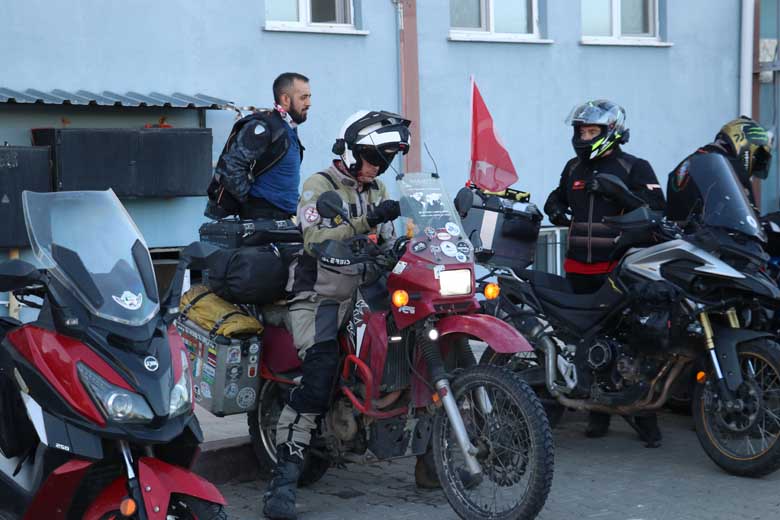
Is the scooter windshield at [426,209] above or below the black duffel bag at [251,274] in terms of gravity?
above

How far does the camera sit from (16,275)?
426cm

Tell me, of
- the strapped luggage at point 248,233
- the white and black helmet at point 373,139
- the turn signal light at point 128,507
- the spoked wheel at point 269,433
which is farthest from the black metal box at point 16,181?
the turn signal light at point 128,507

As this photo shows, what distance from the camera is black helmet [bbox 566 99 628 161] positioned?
7.45 metres

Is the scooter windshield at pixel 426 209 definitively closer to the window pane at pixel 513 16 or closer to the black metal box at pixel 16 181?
the black metal box at pixel 16 181

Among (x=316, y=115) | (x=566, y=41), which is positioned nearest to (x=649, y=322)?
(x=316, y=115)

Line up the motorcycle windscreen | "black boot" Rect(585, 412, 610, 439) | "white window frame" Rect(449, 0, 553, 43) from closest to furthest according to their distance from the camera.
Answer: the motorcycle windscreen → "black boot" Rect(585, 412, 610, 439) → "white window frame" Rect(449, 0, 553, 43)

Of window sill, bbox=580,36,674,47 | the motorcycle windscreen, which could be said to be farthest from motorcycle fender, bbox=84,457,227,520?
window sill, bbox=580,36,674,47

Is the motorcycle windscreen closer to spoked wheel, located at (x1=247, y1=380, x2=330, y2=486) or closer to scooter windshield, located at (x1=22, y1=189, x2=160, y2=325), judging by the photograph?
spoked wheel, located at (x1=247, y1=380, x2=330, y2=486)

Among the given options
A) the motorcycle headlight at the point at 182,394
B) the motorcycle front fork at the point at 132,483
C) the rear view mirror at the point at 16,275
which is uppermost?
the rear view mirror at the point at 16,275

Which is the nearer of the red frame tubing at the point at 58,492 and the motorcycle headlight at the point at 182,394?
the red frame tubing at the point at 58,492

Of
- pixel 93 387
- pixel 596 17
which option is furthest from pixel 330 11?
pixel 93 387

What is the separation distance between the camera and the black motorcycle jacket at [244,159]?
7.00m

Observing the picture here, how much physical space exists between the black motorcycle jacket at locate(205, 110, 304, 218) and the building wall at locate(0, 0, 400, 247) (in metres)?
3.48

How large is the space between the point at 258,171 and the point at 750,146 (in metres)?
3.11
